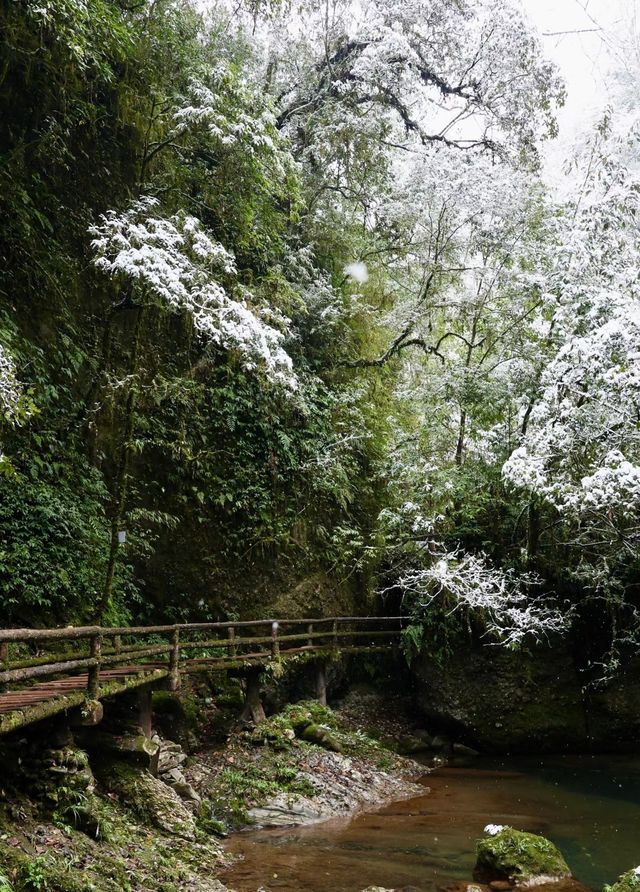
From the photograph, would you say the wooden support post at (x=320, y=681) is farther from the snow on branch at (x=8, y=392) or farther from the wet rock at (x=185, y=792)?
the snow on branch at (x=8, y=392)

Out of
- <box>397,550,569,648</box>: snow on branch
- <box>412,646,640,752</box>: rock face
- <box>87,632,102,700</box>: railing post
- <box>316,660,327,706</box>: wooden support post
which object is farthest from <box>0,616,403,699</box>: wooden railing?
<box>412,646,640,752</box>: rock face

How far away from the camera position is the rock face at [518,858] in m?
6.66

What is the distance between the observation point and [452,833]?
8250mm

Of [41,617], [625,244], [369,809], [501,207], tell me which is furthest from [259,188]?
[369,809]

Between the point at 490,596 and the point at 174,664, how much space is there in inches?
230

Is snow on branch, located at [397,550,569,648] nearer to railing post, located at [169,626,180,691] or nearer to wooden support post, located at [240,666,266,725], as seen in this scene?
wooden support post, located at [240,666,266,725]

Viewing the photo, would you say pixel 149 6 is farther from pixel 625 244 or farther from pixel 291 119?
pixel 625 244

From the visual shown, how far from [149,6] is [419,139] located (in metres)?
8.41

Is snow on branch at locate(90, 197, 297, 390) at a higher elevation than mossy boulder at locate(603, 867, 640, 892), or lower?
higher

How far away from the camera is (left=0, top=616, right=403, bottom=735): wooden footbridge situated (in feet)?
17.7

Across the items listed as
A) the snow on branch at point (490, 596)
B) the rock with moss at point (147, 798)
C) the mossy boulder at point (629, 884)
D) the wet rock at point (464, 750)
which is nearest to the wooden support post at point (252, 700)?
the snow on branch at point (490, 596)

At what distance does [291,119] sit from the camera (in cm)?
1619

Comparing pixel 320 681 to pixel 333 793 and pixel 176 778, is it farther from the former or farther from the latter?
pixel 176 778

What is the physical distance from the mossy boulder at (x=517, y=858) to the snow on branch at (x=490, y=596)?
4.54m
